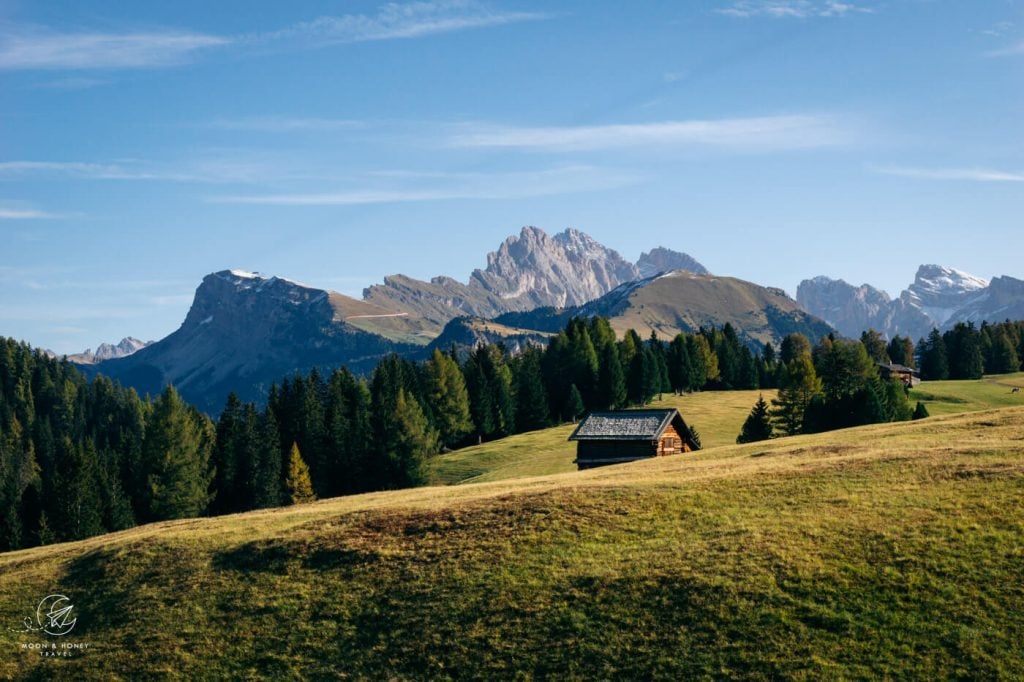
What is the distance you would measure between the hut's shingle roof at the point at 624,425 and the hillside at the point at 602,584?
3262cm

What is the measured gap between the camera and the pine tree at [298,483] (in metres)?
93.5

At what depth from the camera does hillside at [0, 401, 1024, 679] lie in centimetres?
2747

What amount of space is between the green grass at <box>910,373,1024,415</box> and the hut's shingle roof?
58533 mm

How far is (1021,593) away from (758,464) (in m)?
21.3

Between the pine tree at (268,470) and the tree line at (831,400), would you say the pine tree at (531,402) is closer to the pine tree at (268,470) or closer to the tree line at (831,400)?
the tree line at (831,400)

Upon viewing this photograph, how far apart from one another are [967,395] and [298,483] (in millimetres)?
104109

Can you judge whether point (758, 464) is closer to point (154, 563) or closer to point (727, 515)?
point (727, 515)

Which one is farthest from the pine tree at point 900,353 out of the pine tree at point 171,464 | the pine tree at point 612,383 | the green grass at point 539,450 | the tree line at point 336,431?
the pine tree at point 171,464

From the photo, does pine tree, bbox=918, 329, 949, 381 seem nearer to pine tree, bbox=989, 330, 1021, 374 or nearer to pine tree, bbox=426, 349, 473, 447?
pine tree, bbox=989, 330, 1021, 374

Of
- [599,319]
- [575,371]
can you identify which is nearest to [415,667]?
[575,371]

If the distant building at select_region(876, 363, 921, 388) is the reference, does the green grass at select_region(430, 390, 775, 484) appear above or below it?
below

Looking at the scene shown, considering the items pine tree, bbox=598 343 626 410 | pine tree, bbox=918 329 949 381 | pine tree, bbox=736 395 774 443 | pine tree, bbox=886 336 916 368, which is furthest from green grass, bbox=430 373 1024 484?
pine tree, bbox=886 336 916 368

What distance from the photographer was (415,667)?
97.3 feet

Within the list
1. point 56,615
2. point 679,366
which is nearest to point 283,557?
point 56,615
